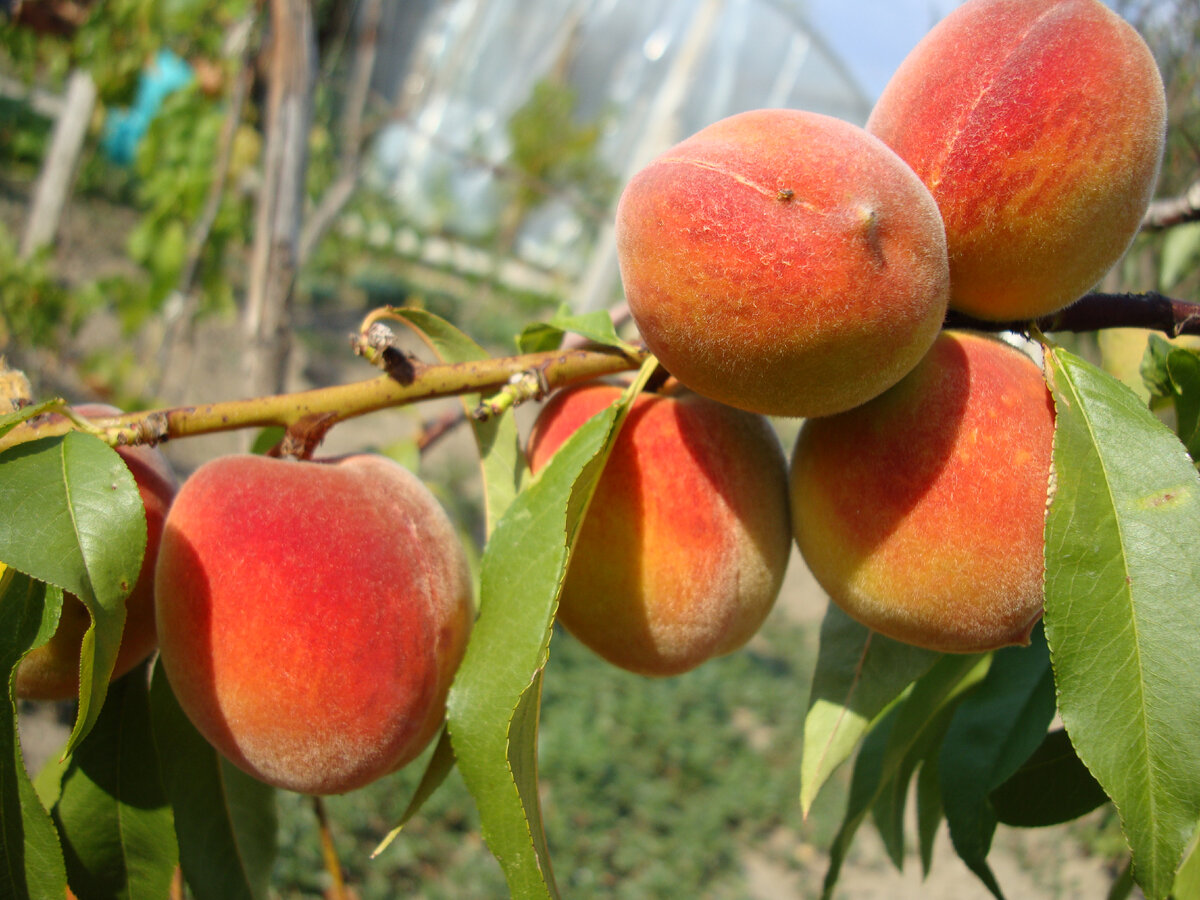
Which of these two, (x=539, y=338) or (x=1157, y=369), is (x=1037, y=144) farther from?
(x=539, y=338)

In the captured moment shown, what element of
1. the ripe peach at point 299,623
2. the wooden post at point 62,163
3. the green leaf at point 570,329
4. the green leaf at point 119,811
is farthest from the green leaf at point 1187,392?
the wooden post at point 62,163

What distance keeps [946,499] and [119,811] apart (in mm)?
611

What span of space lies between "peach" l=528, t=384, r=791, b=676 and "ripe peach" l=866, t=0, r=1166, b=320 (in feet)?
0.61

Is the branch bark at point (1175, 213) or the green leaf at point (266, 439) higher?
the branch bark at point (1175, 213)

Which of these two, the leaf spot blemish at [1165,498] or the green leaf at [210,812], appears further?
the green leaf at [210,812]

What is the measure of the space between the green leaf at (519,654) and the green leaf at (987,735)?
370 millimetres

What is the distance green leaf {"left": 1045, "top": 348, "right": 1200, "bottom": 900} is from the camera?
0.44 metres

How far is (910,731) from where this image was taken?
2.43 feet

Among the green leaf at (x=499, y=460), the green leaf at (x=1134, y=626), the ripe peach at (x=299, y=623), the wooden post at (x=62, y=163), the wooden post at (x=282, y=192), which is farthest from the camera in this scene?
the wooden post at (x=62, y=163)

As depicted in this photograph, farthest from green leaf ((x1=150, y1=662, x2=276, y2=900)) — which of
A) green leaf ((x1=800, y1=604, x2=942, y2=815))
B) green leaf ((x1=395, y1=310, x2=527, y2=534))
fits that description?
green leaf ((x1=800, y1=604, x2=942, y2=815))

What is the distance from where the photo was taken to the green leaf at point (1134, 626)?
44cm

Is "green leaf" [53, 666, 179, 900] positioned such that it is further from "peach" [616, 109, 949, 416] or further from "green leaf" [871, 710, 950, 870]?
"green leaf" [871, 710, 950, 870]

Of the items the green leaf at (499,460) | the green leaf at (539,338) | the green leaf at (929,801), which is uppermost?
the green leaf at (539,338)

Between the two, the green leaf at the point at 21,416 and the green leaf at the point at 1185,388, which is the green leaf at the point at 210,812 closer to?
the green leaf at the point at 21,416
